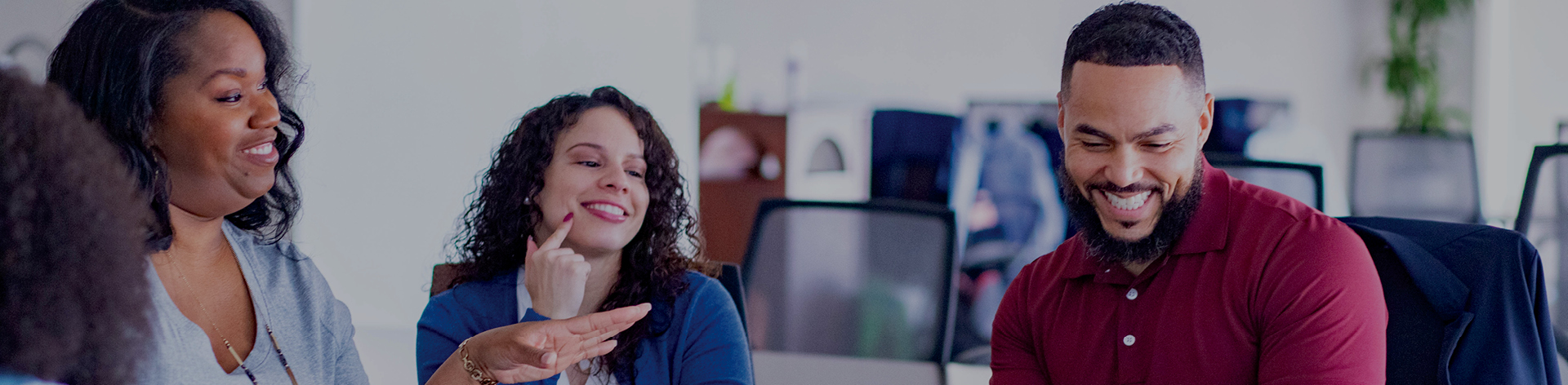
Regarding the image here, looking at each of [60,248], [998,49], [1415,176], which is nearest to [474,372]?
[60,248]

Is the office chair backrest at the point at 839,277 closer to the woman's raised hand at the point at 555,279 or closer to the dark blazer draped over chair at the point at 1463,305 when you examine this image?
the woman's raised hand at the point at 555,279


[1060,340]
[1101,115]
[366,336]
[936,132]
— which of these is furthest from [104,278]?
[936,132]

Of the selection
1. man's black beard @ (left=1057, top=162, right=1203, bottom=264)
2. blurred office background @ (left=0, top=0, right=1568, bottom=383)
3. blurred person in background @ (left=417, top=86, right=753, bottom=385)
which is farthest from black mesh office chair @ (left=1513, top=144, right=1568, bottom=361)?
blurred person in background @ (left=417, top=86, right=753, bottom=385)

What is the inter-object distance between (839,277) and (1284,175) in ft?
3.49

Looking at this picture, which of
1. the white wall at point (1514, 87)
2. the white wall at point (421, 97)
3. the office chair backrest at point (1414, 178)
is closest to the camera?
the white wall at point (421, 97)

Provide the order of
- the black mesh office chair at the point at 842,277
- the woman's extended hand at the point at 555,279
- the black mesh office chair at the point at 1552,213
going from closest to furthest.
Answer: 1. the woman's extended hand at the point at 555,279
2. the black mesh office chair at the point at 1552,213
3. the black mesh office chair at the point at 842,277

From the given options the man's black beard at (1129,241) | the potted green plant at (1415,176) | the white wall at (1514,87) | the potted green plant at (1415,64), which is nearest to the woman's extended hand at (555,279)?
the man's black beard at (1129,241)

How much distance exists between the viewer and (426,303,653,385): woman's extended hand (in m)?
1.28

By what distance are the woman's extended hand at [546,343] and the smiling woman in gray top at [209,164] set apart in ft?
0.90

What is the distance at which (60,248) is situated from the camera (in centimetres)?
65

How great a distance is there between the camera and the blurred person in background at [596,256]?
62.2 inches

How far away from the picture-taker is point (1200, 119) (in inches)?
52.2

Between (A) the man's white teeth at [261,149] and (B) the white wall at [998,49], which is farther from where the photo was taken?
(B) the white wall at [998,49]

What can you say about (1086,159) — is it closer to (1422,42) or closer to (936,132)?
(936,132)
